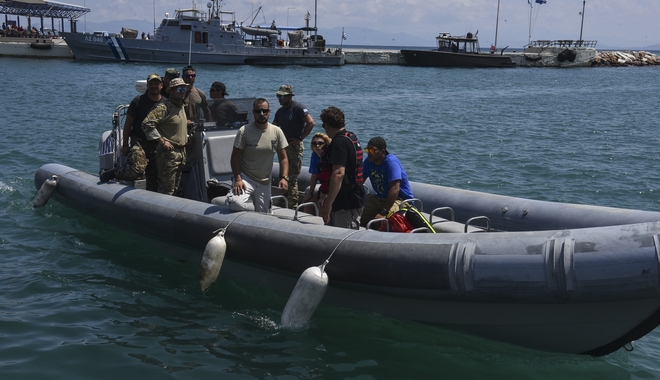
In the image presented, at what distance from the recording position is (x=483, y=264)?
17.6ft

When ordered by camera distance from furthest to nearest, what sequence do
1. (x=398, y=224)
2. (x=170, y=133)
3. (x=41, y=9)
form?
1. (x=41, y=9)
2. (x=170, y=133)
3. (x=398, y=224)

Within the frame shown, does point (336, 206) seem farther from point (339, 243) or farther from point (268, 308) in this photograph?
point (268, 308)

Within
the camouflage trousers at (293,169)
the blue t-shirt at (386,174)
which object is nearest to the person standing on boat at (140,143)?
the camouflage trousers at (293,169)

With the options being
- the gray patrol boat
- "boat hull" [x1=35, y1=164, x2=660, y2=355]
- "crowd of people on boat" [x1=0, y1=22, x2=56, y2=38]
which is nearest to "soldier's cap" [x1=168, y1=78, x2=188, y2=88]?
"boat hull" [x1=35, y1=164, x2=660, y2=355]

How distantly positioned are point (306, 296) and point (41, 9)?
6909cm

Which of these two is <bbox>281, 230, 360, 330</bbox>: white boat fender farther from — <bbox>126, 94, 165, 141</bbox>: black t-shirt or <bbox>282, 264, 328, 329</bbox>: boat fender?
<bbox>126, 94, 165, 141</bbox>: black t-shirt

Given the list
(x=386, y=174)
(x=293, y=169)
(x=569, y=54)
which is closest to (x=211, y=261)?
(x=386, y=174)

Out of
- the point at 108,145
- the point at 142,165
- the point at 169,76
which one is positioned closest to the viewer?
the point at 169,76

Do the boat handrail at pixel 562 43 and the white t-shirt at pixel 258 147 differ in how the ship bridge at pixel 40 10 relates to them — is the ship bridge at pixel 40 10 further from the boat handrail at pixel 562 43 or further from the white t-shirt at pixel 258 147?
the white t-shirt at pixel 258 147

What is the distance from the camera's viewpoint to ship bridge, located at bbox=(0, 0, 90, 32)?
2546 inches

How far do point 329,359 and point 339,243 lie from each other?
1.00m

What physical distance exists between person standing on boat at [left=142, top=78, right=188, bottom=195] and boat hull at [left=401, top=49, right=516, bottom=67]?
55.3 metres

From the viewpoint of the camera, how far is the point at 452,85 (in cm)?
4209

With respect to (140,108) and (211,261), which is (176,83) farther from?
(211,261)
